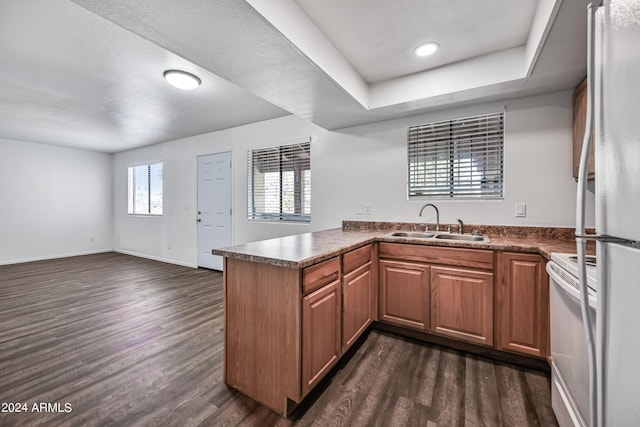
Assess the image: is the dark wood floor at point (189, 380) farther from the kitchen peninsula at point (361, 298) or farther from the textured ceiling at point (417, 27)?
the textured ceiling at point (417, 27)

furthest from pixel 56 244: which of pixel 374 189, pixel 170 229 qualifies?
pixel 374 189

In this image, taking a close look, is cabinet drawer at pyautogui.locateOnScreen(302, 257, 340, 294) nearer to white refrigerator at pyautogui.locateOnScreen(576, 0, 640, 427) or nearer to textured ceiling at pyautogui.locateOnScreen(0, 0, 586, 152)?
white refrigerator at pyautogui.locateOnScreen(576, 0, 640, 427)

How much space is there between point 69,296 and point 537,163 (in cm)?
545

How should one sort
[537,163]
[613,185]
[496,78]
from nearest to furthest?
[613,185] → [496,78] → [537,163]

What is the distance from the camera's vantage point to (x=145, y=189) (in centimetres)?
585

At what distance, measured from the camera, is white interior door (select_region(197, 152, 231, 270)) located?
14.5 feet

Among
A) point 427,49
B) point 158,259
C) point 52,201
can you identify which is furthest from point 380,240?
point 52,201

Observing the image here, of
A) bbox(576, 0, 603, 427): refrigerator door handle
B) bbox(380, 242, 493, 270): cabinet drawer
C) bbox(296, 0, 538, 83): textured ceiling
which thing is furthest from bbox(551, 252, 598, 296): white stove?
bbox(296, 0, 538, 83): textured ceiling

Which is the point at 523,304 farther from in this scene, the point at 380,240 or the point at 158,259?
the point at 158,259

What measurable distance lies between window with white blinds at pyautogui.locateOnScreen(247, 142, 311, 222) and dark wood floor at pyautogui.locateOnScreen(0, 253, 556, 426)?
62.4 inches

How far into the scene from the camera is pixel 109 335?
237 centimetres

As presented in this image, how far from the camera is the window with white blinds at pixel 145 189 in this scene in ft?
18.4

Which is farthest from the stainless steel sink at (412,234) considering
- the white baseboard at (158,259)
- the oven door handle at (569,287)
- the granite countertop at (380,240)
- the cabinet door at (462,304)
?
the white baseboard at (158,259)

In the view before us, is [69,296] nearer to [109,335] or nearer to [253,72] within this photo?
[109,335]
